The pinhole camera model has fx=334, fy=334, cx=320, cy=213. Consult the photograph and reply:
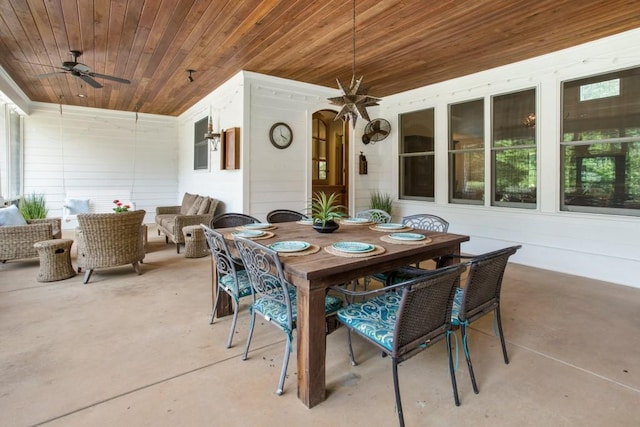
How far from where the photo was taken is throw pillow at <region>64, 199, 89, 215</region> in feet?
24.8

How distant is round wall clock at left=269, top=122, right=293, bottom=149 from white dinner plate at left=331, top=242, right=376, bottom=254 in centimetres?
355

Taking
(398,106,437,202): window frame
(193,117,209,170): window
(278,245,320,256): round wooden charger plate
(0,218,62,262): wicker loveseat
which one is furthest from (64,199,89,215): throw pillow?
(278,245,320,256): round wooden charger plate

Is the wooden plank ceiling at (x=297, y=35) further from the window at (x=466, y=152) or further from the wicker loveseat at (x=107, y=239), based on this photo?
the wicker loveseat at (x=107, y=239)

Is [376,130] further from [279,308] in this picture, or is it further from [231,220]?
[279,308]

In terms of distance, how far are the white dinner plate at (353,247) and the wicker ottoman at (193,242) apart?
347cm

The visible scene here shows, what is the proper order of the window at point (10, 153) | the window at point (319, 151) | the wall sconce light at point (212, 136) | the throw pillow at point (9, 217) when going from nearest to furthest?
the throw pillow at point (9, 217) < the wall sconce light at point (212, 136) < the window at point (10, 153) < the window at point (319, 151)

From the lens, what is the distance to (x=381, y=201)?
6.57 metres

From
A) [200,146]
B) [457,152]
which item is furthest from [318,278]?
[200,146]

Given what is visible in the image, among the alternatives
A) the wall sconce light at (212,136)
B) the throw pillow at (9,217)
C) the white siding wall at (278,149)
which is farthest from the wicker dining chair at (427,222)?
the throw pillow at (9,217)

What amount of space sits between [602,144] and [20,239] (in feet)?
24.6

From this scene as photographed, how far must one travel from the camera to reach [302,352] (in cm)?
183

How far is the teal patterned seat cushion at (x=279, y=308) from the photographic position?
2010 millimetres

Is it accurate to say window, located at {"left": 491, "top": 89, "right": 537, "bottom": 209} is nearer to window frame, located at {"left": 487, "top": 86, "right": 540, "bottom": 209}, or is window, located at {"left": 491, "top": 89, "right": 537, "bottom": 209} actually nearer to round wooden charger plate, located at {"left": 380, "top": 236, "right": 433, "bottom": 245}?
window frame, located at {"left": 487, "top": 86, "right": 540, "bottom": 209}

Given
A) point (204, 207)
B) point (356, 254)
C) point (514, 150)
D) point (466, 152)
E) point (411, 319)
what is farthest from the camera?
point (204, 207)
